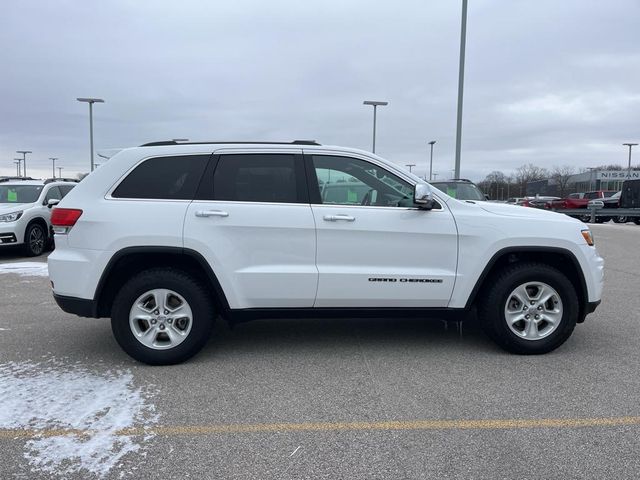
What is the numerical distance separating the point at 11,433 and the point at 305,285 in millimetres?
2302

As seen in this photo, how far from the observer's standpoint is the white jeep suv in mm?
4371

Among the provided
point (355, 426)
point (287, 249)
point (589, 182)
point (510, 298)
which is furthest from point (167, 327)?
point (589, 182)

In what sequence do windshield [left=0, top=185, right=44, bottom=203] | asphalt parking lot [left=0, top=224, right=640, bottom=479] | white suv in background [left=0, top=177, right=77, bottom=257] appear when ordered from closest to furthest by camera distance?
asphalt parking lot [left=0, top=224, right=640, bottom=479]
white suv in background [left=0, top=177, right=77, bottom=257]
windshield [left=0, top=185, right=44, bottom=203]

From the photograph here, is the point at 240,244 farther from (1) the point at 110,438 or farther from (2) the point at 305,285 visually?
(1) the point at 110,438

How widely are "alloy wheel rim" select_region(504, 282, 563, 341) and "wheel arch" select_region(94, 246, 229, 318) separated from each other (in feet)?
8.30

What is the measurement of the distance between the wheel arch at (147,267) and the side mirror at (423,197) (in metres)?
1.80

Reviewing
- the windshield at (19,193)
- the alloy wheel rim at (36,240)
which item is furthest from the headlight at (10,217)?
the windshield at (19,193)

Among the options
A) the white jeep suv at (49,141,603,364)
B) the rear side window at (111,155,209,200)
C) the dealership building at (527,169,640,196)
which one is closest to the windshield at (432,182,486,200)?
the white jeep suv at (49,141,603,364)

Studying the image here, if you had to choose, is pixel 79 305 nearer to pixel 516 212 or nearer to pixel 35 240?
pixel 516 212

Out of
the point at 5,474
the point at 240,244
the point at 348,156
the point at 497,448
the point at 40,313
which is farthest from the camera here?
the point at 40,313

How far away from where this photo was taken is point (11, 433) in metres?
3.30

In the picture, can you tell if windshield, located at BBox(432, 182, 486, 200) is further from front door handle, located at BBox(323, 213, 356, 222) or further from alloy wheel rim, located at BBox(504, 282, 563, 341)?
front door handle, located at BBox(323, 213, 356, 222)

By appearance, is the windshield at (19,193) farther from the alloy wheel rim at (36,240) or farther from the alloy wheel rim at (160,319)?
the alloy wheel rim at (160,319)

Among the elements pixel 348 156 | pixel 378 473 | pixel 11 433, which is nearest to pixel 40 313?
pixel 11 433
